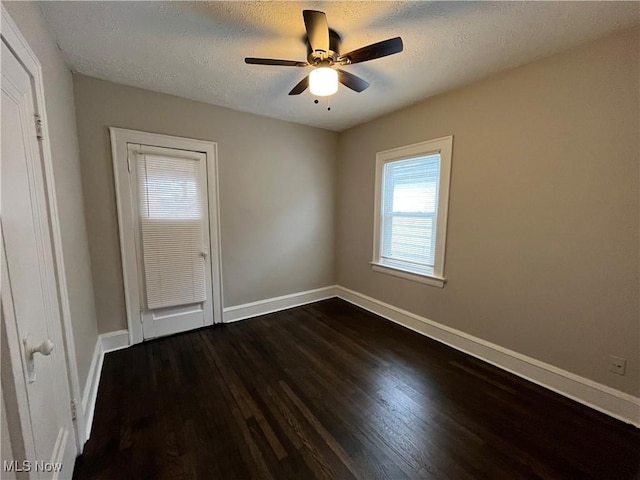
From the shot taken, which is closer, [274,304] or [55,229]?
[55,229]

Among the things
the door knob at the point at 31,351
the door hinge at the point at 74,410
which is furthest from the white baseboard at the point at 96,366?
the door knob at the point at 31,351

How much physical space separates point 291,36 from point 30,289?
198cm

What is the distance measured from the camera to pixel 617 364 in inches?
68.0

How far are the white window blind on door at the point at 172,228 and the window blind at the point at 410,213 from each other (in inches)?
86.7

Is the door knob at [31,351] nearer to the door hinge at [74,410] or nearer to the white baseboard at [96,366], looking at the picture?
the door hinge at [74,410]

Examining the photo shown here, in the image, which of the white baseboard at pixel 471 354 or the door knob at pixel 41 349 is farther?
the white baseboard at pixel 471 354

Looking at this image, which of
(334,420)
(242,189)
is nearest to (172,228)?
(242,189)

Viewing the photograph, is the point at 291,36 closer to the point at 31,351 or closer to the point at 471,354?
the point at 31,351

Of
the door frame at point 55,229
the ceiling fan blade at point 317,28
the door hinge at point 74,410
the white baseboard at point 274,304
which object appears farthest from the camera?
the white baseboard at point 274,304

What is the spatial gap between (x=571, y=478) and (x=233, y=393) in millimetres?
2057

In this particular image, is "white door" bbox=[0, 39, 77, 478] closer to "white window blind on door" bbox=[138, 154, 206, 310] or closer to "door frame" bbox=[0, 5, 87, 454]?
"door frame" bbox=[0, 5, 87, 454]

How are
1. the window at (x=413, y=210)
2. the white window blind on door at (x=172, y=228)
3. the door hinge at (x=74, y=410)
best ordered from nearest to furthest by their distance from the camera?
the door hinge at (x=74, y=410)
the white window blind on door at (x=172, y=228)
the window at (x=413, y=210)

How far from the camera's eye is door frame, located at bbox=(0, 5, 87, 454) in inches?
45.5

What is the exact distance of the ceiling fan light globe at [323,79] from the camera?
1.72m
